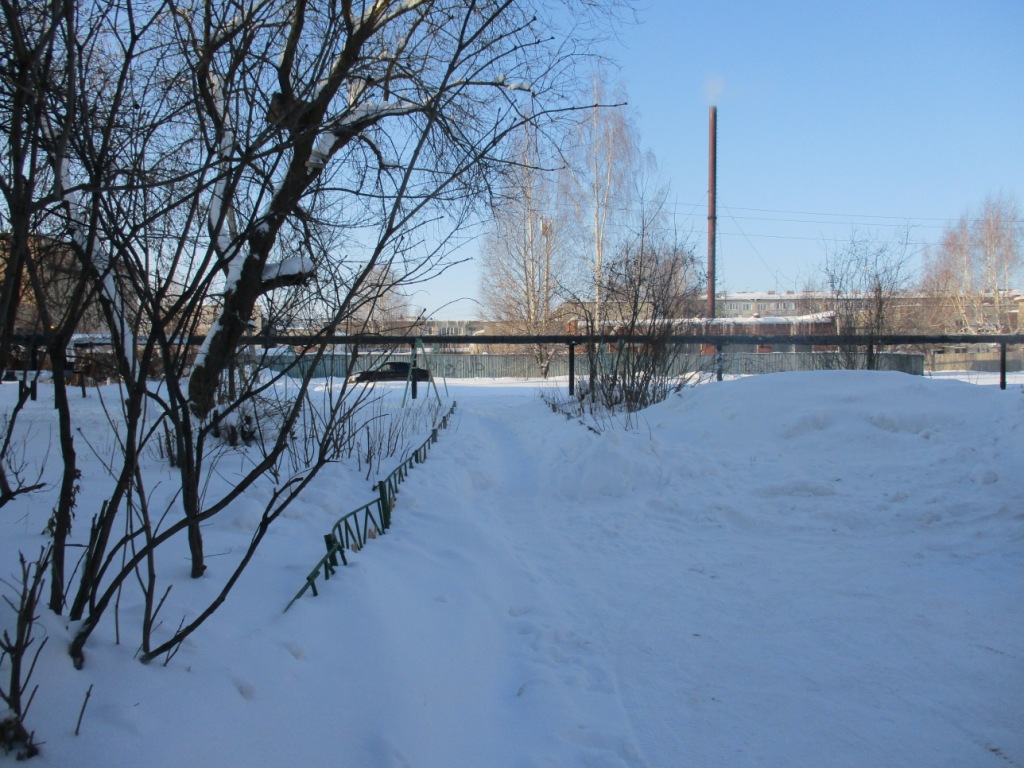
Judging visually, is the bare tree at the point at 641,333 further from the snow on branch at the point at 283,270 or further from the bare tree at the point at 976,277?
the bare tree at the point at 976,277

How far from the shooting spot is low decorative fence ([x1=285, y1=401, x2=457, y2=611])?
2936 millimetres

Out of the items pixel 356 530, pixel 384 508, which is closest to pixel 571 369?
pixel 384 508

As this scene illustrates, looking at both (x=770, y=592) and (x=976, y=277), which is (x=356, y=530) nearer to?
(x=770, y=592)

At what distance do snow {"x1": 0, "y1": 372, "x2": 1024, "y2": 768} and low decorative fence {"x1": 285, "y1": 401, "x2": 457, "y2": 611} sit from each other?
0.09 metres

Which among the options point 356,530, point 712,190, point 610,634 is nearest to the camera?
point 610,634

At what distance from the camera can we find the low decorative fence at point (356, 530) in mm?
2936

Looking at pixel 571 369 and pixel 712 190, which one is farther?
pixel 712 190

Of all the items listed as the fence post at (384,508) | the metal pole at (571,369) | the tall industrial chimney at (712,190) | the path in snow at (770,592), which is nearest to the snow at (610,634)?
the path in snow at (770,592)

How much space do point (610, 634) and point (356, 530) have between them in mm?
1353

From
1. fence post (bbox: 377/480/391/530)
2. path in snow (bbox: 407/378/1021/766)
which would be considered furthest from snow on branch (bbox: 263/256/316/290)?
path in snow (bbox: 407/378/1021/766)

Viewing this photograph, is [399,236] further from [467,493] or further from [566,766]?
[467,493]

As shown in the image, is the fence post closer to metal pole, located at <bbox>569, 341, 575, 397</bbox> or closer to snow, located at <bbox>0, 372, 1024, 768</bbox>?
snow, located at <bbox>0, 372, 1024, 768</bbox>

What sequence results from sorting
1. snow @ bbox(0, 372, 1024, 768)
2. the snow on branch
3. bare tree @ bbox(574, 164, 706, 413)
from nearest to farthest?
snow @ bbox(0, 372, 1024, 768), the snow on branch, bare tree @ bbox(574, 164, 706, 413)

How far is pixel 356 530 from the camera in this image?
357cm
